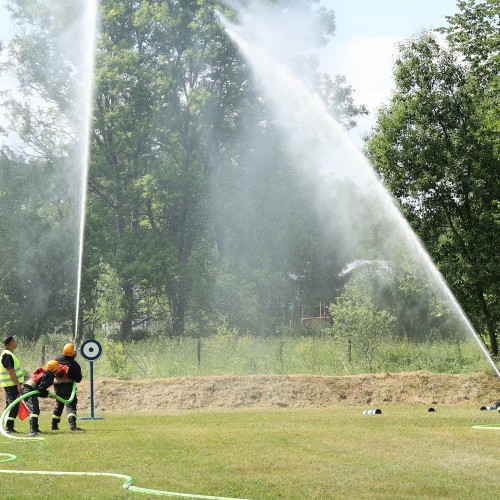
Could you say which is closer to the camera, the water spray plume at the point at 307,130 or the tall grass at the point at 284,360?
the tall grass at the point at 284,360

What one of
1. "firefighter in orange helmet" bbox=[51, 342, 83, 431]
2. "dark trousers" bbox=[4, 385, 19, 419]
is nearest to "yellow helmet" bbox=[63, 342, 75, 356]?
"firefighter in orange helmet" bbox=[51, 342, 83, 431]

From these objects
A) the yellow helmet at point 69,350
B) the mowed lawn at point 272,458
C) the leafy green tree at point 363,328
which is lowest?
the mowed lawn at point 272,458

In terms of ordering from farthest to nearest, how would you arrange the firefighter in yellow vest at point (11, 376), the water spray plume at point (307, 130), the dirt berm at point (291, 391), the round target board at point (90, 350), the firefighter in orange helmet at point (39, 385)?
the water spray plume at point (307, 130), the dirt berm at point (291, 391), the round target board at point (90, 350), the firefighter in yellow vest at point (11, 376), the firefighter in orange helmet at point (39, 385)

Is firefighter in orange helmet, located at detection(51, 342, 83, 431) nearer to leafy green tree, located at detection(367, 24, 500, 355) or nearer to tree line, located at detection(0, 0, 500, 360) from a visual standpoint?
leafy green tree, located at detection(367, 24, 500, 355)

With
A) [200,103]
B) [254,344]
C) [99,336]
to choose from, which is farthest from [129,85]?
[254,344]

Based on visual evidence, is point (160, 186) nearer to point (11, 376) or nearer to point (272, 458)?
point (11, 376)

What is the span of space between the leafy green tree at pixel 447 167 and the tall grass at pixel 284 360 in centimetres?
187

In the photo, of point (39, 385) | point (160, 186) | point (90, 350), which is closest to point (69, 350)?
point (39, 385)

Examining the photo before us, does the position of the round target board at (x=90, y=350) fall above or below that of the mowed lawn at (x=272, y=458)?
above

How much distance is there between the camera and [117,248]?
53.3 metres

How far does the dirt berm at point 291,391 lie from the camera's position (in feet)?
87.8

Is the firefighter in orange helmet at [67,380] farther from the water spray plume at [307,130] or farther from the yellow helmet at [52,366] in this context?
the water spray plume at [307,130]

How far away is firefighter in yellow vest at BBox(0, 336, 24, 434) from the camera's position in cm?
Answer: 1759

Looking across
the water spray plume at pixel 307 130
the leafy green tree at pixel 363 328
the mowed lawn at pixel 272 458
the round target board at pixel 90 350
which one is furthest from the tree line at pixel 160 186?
the mowed lawn at pixel 272 458
